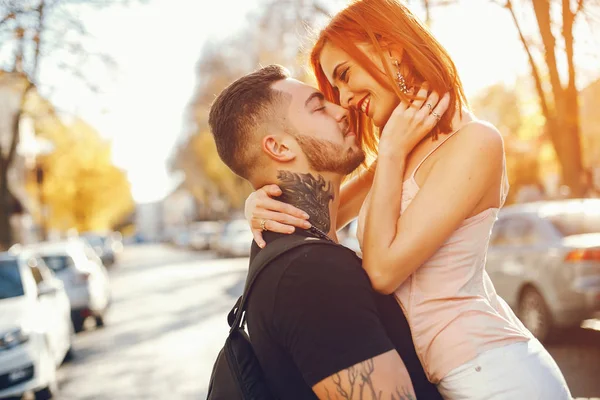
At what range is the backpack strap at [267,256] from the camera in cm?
164

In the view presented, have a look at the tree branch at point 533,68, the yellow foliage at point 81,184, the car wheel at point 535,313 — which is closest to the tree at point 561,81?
the tree branch at point 533,68

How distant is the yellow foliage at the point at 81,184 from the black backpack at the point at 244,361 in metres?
28.2

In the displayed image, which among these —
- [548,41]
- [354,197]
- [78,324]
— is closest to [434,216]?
[354,197]

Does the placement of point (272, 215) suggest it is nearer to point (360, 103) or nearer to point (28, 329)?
point (360, 103)

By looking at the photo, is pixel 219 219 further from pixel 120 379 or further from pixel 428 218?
pixel 428 218

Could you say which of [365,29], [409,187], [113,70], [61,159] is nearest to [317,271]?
[409,187]

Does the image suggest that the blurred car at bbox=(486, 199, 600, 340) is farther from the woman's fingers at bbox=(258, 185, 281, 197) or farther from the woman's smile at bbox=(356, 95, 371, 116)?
the woman's fingers at bbox=(258, 185, 281, 197)

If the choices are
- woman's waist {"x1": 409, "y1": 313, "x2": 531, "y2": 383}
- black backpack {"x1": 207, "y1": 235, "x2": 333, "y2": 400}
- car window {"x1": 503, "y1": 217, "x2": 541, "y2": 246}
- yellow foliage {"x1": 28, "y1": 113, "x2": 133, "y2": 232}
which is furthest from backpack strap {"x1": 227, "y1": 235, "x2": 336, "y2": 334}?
yellow foliage {"x1": 28, "y1": 113, "x2": 133, "y2": 232}

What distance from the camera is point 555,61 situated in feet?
26.1

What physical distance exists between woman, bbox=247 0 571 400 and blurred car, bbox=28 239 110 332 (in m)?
11.3

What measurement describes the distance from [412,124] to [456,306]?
1.68ft

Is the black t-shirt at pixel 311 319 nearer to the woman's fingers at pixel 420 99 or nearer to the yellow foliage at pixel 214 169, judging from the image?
the woman's fingers at pixel 420 99

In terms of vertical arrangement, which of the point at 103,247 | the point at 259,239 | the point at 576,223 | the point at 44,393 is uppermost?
the point at 259,239

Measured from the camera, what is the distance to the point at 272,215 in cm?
189
